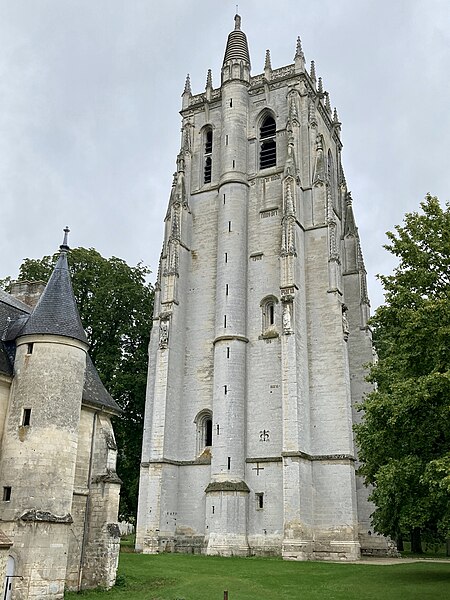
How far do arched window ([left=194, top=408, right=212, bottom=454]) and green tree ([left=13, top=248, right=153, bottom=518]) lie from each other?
4.97 metres

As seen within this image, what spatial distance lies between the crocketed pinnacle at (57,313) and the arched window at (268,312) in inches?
630

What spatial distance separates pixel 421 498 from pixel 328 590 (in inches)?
182

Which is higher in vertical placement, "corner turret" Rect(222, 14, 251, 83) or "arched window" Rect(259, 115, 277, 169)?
"corner turret" Rect(222, 14, 251, 83)

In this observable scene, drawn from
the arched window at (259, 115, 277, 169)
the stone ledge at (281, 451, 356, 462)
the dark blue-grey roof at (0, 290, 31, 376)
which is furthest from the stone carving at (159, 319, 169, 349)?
the dark blue-grey roof at (0, 290, 31, 376)

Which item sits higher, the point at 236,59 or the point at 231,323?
the point at 236,59

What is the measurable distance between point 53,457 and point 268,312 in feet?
62.0

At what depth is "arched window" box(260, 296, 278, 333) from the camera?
108ft

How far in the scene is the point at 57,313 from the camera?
686 inches

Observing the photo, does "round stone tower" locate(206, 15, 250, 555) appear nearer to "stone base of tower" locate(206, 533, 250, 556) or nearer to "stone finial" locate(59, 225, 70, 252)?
"stone base of tower" locate(206, 533, 250, 556)

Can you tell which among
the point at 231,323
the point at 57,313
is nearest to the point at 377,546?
the point at 231,323

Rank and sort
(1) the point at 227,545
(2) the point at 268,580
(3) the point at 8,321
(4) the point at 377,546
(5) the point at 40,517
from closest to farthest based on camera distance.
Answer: (5) the point at 40,517 → (3) the point at 8,321 → (2) the point at 268,580 → (1) the point at 227,545 → (4) the point at 377,546

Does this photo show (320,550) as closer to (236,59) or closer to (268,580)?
(268,580)

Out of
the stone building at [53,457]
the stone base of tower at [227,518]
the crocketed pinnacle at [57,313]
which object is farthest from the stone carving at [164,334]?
the crocketed pinnacle at [57,313]

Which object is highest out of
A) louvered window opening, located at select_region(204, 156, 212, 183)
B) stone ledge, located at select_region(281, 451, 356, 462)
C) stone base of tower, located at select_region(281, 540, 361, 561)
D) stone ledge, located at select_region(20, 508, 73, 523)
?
louvered window opening, located at select_region(204, 156, 212, 183)
